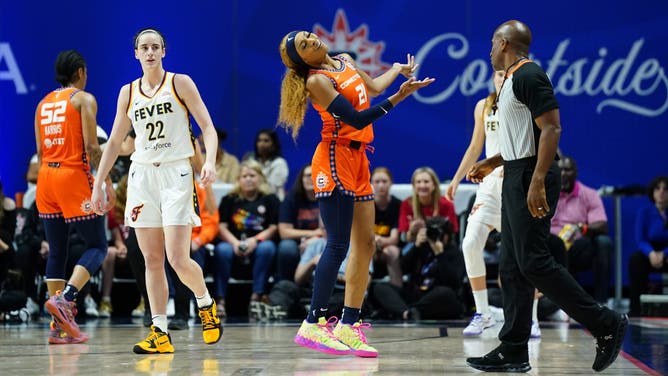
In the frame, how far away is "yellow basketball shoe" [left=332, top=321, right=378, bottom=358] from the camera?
5.52 m

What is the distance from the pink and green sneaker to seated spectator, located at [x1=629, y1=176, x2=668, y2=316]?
14.8 ft

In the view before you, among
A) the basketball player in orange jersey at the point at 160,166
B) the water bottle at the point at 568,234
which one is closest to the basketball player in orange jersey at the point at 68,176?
the basketball player in orange jersey at the point at 160,166

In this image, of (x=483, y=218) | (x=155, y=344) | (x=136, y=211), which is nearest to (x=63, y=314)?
(x=155, y=344)

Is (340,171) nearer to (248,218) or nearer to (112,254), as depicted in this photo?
(248,218)

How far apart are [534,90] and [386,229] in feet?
15.6

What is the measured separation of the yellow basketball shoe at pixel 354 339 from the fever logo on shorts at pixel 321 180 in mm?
774

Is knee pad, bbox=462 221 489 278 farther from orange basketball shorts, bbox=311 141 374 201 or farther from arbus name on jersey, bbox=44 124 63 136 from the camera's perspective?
arbus name on jersey, bbox=44 124 63 136

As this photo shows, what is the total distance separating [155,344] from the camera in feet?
18.7

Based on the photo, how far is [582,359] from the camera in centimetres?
541

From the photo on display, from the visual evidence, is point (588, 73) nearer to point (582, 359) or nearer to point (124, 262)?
point (124, 262)

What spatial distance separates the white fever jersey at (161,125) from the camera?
5.66 m

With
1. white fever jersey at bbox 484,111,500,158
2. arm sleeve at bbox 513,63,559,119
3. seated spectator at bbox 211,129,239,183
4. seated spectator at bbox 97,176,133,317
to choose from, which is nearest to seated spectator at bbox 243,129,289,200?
seated spectator at bbox 211,129,239,183

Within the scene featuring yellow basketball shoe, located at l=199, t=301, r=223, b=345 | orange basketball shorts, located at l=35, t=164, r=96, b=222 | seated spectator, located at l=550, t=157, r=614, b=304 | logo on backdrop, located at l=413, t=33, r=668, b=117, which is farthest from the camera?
logo on backdrop, located at l=413, t=33, r=668, b=117

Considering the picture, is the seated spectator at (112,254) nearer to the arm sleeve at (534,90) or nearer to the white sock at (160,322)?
the white sock at (160,322)
